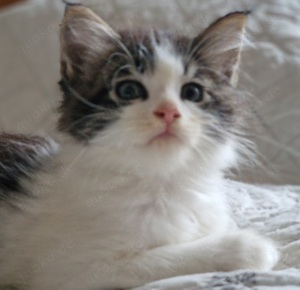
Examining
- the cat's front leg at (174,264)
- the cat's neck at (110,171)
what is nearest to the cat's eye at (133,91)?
the cat's neck at (110,171)

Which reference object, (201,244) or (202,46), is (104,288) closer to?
(201,244)

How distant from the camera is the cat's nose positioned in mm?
1143

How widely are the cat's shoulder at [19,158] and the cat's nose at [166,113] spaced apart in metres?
0.41

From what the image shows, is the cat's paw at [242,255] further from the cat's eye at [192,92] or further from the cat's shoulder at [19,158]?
the cat's shoulder at [19,158]

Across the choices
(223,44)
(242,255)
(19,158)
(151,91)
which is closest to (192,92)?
(151,91)

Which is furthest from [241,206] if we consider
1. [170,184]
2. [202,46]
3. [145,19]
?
[145,19]

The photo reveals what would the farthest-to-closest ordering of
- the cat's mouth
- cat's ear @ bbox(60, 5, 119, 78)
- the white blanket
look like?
1. cat's ear @ bbox(60, 5, 119, 78)
2. the cat's mouth
3. the white blanket

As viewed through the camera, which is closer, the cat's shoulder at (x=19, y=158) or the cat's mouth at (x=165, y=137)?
the cat's mouth at (x=165, y=137)

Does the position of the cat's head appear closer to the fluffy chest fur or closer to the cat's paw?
the fluffy chest fur

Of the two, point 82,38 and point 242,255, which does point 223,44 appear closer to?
point 82,38

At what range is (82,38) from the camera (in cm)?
133

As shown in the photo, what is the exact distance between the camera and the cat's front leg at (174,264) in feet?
3.70

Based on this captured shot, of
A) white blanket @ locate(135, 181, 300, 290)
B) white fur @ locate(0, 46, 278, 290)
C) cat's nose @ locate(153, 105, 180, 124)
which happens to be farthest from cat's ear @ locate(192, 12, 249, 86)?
white blanket @ locate(135, 181, 300, 290)

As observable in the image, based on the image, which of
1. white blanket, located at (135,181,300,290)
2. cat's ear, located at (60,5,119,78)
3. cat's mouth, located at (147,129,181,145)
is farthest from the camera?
cat's ear, located at (60,5,119,78)
